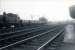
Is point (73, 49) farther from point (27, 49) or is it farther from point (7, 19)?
point (7, 19)

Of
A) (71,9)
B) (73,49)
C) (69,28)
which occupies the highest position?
(71,9)

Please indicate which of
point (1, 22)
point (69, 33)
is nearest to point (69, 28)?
point (69, 33)

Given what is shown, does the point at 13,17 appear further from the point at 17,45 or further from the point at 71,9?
the point at 17,45

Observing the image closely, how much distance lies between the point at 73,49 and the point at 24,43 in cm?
329

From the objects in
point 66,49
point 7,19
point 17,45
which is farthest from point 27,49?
point 7,19

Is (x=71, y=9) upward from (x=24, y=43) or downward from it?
upward

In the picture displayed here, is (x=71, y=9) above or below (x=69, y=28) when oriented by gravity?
above

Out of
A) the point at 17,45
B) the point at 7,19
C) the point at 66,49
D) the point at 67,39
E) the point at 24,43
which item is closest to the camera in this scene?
the point at 66,49

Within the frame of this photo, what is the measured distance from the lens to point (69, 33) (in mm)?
12719

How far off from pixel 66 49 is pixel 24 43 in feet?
10.00

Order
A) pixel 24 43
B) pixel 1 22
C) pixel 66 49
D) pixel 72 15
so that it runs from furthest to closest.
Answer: pixel 1 22
pixel 72 15
pixel 24 43
pixel 66 49

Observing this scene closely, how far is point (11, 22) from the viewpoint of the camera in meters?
26.8

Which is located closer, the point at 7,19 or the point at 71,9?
the point at 71,9

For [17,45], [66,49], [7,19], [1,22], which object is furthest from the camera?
[7,19]
